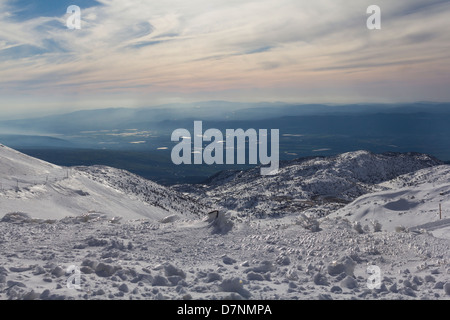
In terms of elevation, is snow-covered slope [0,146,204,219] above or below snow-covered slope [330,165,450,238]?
above

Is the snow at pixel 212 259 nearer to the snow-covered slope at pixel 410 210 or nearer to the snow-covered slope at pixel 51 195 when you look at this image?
the snow-covered slope at pixel 51 195

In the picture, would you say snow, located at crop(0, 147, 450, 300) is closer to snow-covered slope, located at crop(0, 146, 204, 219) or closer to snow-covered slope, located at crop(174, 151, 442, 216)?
snow-covered slope, located at crop(0, 146, 204, 219)

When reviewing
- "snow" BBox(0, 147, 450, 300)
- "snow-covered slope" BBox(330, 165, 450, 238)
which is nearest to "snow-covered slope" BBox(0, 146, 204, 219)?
"snow" BBox(0, 147, 450, 300)

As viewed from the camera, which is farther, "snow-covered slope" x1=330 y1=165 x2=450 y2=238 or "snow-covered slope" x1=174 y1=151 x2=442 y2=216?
"snow-covered slope" x1=174 y1=151 x2=442 y2=216

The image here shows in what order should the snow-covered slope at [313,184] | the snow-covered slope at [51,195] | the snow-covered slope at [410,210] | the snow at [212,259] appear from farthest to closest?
the snow-covered slope at [313,184]
the snow-covered slope at [410,210]
the snow-covered slope at [51,195]
the snow at [212,259]

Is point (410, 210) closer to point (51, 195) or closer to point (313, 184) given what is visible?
point (51, 195)

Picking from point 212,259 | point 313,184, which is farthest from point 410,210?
point 313,184

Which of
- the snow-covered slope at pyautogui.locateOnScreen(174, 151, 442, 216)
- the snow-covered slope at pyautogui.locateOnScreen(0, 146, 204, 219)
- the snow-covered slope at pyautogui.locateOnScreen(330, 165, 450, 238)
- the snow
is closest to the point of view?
the snow

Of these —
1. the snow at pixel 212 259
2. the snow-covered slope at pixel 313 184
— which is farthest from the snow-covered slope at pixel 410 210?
the snow-covered slope at pixel 313 184
